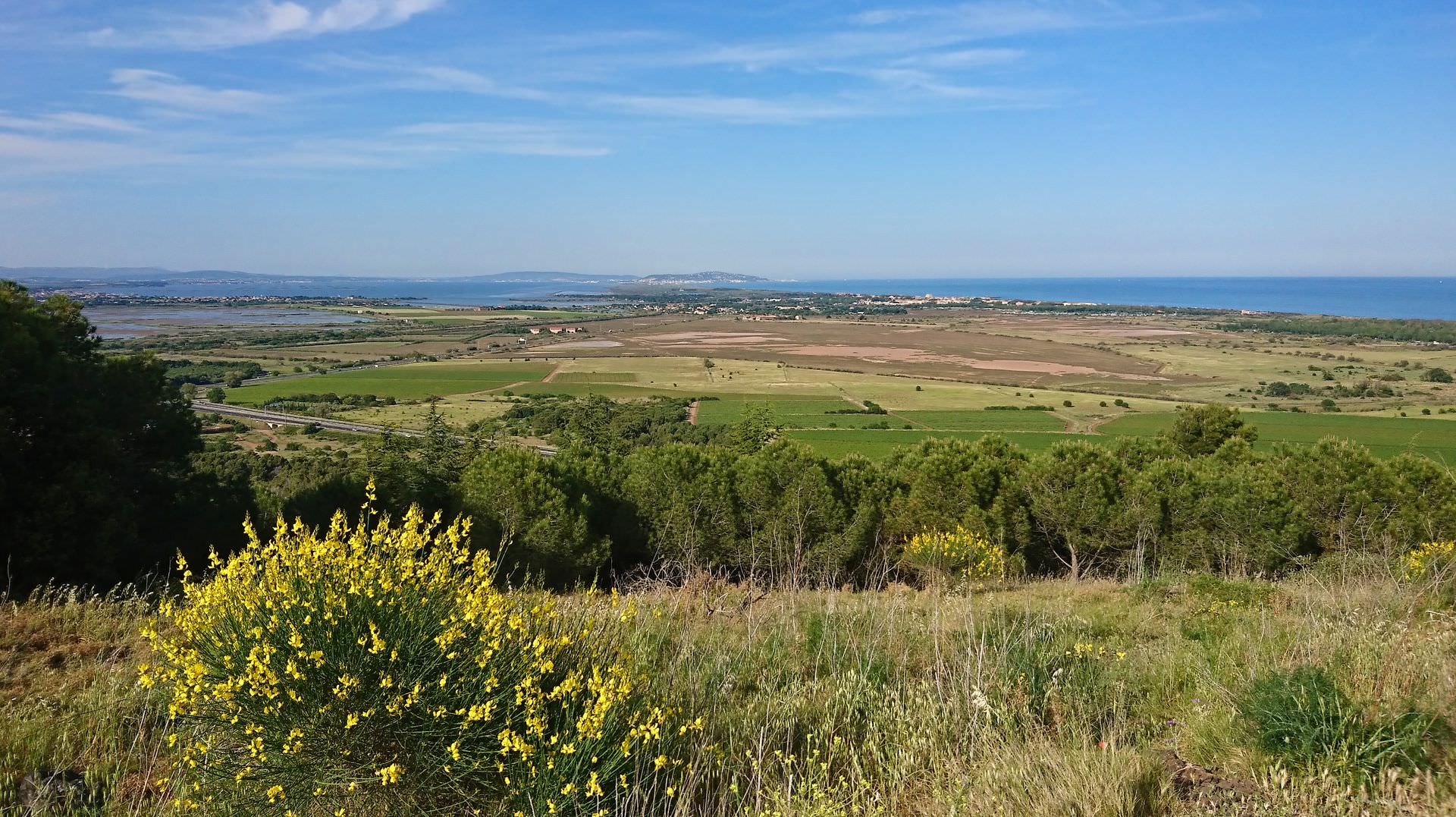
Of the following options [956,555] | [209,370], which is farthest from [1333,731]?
[209,370]

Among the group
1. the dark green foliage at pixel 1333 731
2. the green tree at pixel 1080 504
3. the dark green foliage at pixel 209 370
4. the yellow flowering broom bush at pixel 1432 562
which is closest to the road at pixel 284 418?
the dark green foliage at pixel 209 370

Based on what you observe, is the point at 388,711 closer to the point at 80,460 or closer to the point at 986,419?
the point at 80,460

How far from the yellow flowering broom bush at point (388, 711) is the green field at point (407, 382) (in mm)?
75838

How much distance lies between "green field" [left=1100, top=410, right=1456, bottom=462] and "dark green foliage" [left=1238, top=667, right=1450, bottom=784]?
47033 millimetres

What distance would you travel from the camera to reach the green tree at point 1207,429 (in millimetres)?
33125

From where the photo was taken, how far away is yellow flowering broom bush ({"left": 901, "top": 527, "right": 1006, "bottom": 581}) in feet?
56.9

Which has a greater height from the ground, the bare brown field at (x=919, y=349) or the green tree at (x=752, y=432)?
the bare brown field at (x=919, y=349)

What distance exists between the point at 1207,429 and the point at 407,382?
257 feet

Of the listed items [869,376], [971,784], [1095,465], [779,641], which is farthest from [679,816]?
[869,376]

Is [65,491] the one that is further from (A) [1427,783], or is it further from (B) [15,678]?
(A) [1427,783]

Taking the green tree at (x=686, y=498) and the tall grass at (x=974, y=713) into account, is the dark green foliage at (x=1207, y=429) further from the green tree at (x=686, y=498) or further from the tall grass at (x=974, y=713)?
the tall grass at (x=974, y=713)

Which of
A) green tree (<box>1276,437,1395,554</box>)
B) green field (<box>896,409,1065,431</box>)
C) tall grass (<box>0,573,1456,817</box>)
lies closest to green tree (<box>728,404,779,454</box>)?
green field (<box>896,409,1065,431</box>)

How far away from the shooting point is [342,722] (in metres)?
3.56

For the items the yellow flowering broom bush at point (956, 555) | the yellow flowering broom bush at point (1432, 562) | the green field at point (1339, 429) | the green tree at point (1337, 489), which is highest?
the yellow flowering broom bush at point (1432, 562)
